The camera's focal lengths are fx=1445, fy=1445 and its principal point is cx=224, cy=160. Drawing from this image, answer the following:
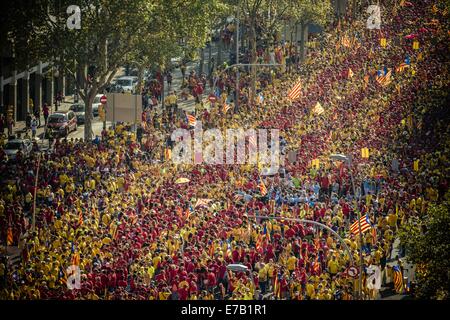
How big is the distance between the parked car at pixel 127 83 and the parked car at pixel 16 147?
2006 cm

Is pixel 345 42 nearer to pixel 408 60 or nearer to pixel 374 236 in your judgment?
pixel 408 60

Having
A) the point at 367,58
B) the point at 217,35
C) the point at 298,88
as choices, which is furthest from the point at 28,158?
the point at 217,35

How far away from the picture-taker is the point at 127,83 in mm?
91312

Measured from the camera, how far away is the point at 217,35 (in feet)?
349

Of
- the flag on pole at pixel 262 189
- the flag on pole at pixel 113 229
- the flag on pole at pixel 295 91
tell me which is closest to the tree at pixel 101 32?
the flag on pole at pixel 295 91

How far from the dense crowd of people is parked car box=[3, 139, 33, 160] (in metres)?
3.49

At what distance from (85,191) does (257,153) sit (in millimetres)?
9743

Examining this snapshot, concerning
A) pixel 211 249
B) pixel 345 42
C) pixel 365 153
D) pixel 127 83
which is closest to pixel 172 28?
pixel 345 42

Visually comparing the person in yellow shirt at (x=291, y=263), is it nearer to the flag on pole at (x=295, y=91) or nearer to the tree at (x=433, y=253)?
the tree at (x=433, y=253)

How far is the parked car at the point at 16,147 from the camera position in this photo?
68562mm

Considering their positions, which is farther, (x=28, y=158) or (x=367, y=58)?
(x=367, y=58)

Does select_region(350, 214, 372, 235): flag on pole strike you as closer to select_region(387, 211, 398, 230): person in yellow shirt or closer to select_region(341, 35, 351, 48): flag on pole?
select_region(387, 211, 398, 230): person in yellow shirt
